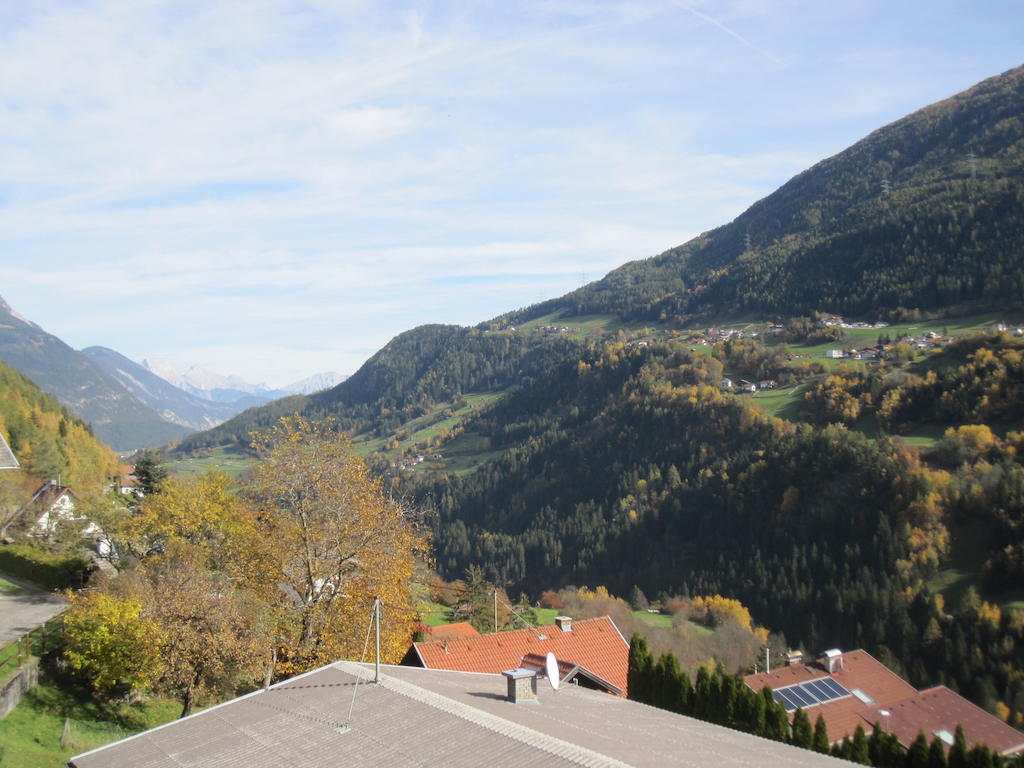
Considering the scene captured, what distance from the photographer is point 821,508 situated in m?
95.9

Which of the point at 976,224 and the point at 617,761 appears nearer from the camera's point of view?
the point at 617,761

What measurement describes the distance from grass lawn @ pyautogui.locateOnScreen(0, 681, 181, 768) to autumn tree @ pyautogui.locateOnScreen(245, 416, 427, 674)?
400cm

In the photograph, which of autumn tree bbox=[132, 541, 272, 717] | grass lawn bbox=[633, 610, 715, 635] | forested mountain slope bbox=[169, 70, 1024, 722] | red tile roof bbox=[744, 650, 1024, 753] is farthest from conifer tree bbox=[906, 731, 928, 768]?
forested mountain slope bbox=[169, 70, 1024, 722]

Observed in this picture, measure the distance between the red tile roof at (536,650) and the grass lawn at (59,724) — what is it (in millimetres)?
8496

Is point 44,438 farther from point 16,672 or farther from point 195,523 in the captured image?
point 16,672

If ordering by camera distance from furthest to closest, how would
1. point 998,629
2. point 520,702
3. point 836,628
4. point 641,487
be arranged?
1. point 641,487
2. point 836,628
3. point 998,629
4. point 520,702

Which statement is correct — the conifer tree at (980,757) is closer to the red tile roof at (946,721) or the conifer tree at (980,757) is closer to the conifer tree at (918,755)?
the conifer tree at (918,755)

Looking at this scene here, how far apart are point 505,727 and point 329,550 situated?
12390 millimetres

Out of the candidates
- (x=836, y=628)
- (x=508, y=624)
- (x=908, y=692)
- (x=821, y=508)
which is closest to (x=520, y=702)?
(x=908, y=692)

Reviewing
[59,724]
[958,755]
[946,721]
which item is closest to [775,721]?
[958,755]

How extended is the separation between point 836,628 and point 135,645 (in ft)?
243

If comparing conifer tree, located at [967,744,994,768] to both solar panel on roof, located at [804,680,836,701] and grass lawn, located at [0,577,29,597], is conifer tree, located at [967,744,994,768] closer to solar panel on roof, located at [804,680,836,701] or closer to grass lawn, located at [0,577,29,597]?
solar panel on roof, located at [804,680,836,701]

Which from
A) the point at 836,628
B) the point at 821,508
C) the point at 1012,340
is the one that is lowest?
the point at 836,628

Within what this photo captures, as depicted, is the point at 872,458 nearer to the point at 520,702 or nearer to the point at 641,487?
the point at 641,487
